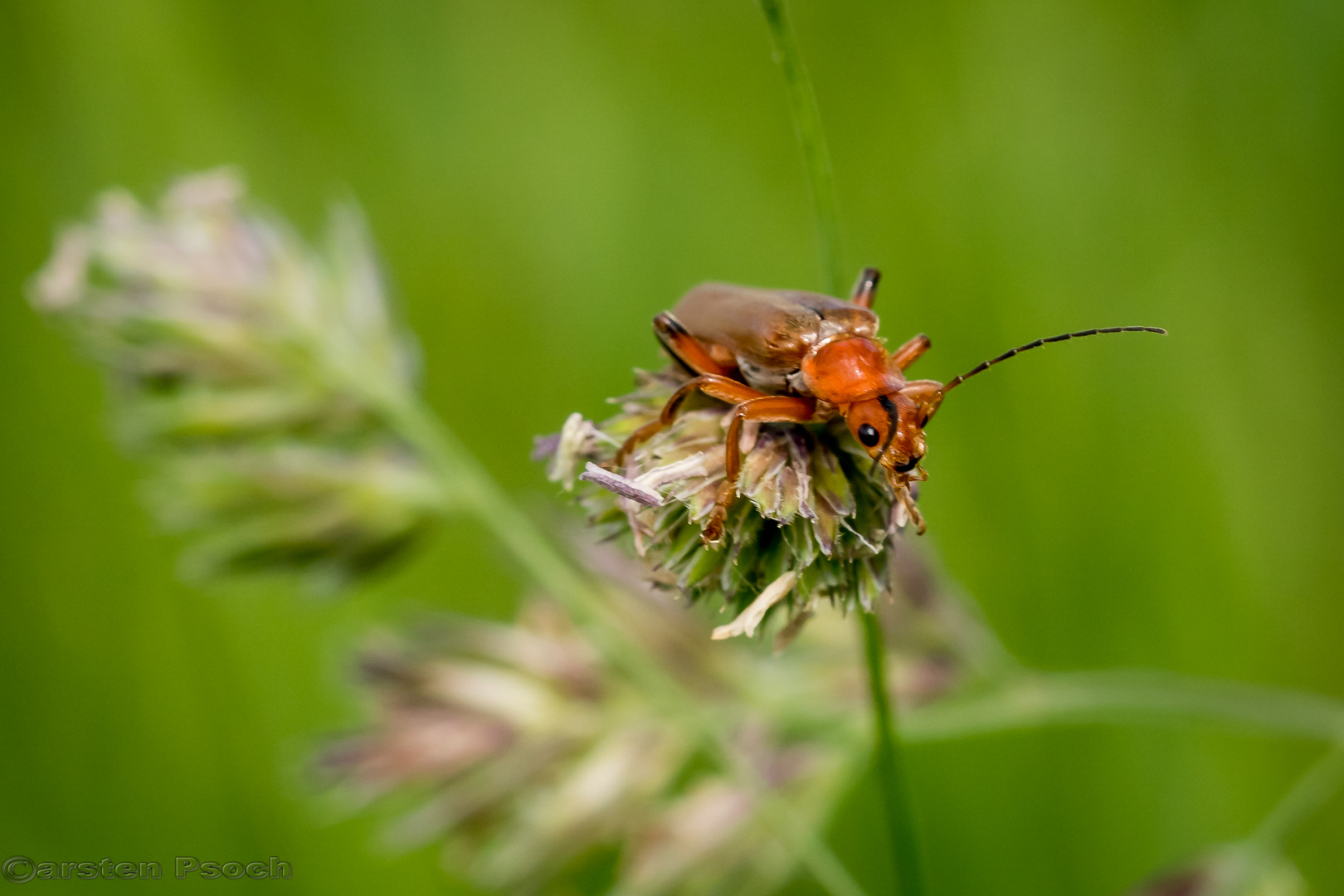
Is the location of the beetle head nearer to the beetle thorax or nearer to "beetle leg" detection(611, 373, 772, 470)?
the beetle thorax

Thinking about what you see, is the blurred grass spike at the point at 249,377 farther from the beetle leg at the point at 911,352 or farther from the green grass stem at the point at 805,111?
the green grass stem at the point at 805,111

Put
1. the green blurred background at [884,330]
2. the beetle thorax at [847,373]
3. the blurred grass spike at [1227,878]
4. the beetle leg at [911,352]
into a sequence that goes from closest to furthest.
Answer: the beetle thorax at [847,373] → the beetle leg at [911,352] → the blurred grass spike at [1227,878] → the green blurred background at [884,330]

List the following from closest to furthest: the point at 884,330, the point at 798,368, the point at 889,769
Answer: the point at 889,769, the point at 798,368, the point at 884,330

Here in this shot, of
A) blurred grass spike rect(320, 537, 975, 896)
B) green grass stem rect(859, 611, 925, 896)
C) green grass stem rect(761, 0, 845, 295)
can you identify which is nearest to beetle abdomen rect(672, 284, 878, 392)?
green grass stem rect(761, 0, 845, 295)

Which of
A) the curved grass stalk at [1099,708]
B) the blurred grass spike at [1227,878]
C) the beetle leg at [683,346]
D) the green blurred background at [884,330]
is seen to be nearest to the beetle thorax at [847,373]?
the beetle leg at [683,346]

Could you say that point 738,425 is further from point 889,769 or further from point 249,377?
point 249,377

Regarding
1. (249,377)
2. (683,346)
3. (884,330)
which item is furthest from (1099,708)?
(249,377)
